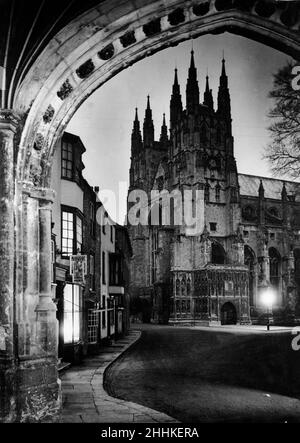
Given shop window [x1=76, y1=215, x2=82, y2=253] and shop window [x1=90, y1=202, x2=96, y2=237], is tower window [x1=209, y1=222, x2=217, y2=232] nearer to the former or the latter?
shop window [x1=90, y1=202, x2=96, y2=237]

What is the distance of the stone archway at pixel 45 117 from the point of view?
6.48 meters

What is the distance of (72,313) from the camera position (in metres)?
15.7

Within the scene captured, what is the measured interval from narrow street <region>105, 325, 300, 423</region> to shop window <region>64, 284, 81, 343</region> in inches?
69.7

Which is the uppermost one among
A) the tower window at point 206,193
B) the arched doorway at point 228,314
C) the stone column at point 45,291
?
the tower window at point 206,193

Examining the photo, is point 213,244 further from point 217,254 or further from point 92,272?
point 92,272

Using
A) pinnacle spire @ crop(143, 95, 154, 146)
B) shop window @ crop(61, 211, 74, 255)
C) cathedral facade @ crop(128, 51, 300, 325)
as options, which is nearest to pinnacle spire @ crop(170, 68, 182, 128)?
cathedral facade @ crop(128, 51, 300, 325)

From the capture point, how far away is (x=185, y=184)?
171ft

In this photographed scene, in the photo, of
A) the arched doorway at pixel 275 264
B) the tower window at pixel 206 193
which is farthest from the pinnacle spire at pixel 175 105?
the arched doorway at pixel 275 264

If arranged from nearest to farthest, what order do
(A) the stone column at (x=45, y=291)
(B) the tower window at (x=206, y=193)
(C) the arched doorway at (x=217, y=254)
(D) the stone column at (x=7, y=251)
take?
1. (D) the stone column at (x=7, y=251)
2. (A) the stone column at (x=45, y=291)
3. (C) the arched doorway at (x=217, y=254)
4. (B) the tower window at (x=206, y=193)

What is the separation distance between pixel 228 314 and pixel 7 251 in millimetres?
45366

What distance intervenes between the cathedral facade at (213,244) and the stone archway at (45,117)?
1644 inches

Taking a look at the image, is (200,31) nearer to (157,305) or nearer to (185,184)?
(185,184)

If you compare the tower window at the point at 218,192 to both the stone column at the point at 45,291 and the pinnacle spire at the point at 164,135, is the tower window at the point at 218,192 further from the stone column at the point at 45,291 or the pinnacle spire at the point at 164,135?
the stone column at the point at 45,291

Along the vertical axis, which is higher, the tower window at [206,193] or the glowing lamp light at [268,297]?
the tower window at [206,193]
